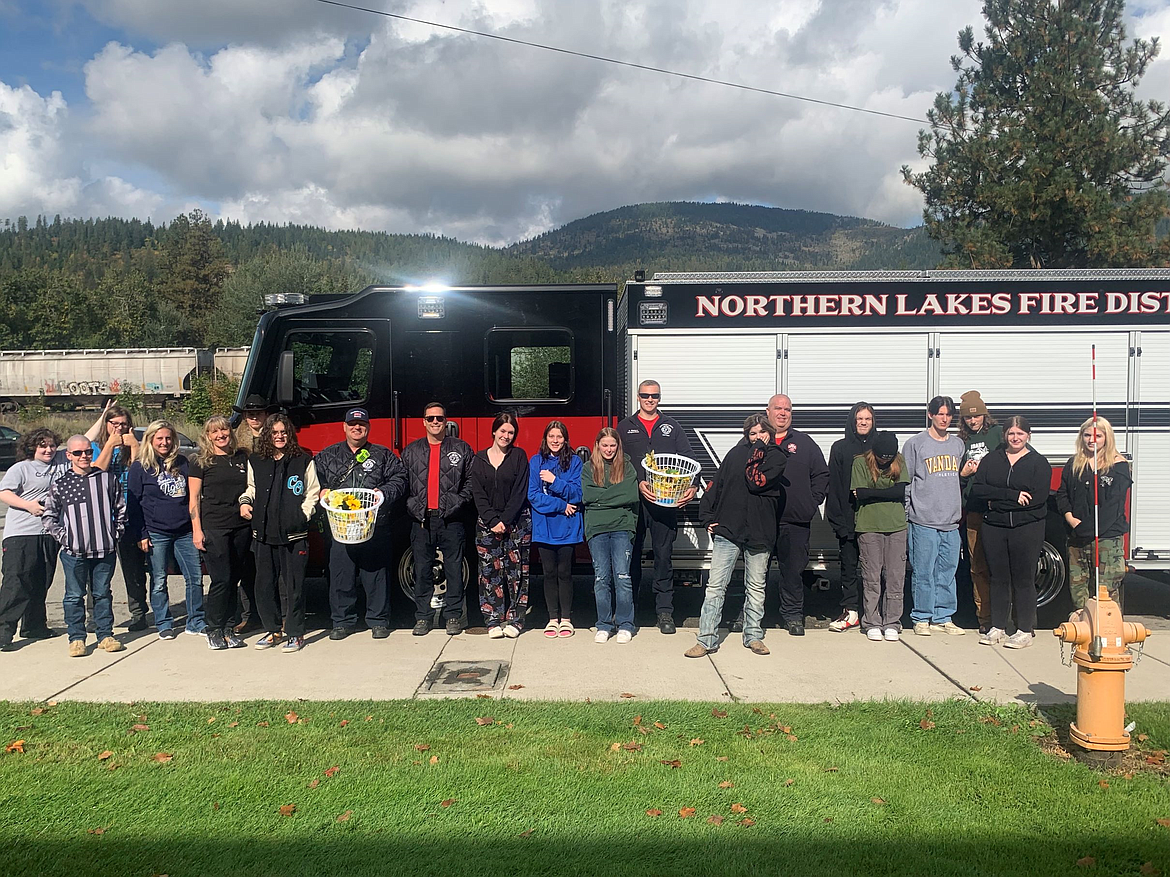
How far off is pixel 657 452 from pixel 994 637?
3.16m

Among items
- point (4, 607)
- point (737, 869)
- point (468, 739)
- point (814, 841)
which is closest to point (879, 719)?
point (814, 841)

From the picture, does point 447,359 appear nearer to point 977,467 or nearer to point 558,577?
point 558,577

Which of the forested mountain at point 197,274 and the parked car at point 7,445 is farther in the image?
the forested mountain at point 197,274

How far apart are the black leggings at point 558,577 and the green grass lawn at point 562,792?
1.95 m

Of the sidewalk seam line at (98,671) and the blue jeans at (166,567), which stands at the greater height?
the blue jeans at (166,567)

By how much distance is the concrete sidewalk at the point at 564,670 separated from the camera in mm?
6047

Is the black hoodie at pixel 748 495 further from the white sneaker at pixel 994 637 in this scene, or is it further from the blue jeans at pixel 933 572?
the white sneaker at pixel 994 637

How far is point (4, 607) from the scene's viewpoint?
7.06m

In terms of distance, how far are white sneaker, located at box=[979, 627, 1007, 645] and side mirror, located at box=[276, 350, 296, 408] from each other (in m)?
6.29

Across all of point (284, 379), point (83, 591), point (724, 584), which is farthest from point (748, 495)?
point (83, 591)

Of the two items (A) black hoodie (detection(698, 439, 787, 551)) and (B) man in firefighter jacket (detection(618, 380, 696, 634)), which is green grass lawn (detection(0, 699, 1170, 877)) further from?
(B) man in firefighter jacket (detection(618, 380, 696, 634))

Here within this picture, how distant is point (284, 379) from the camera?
7879 millimetres

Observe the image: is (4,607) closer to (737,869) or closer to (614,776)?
(614,776)

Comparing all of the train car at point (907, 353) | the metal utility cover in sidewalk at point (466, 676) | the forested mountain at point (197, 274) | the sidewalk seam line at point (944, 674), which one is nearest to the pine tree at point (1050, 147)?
the forested mountain at point (197, 274)
